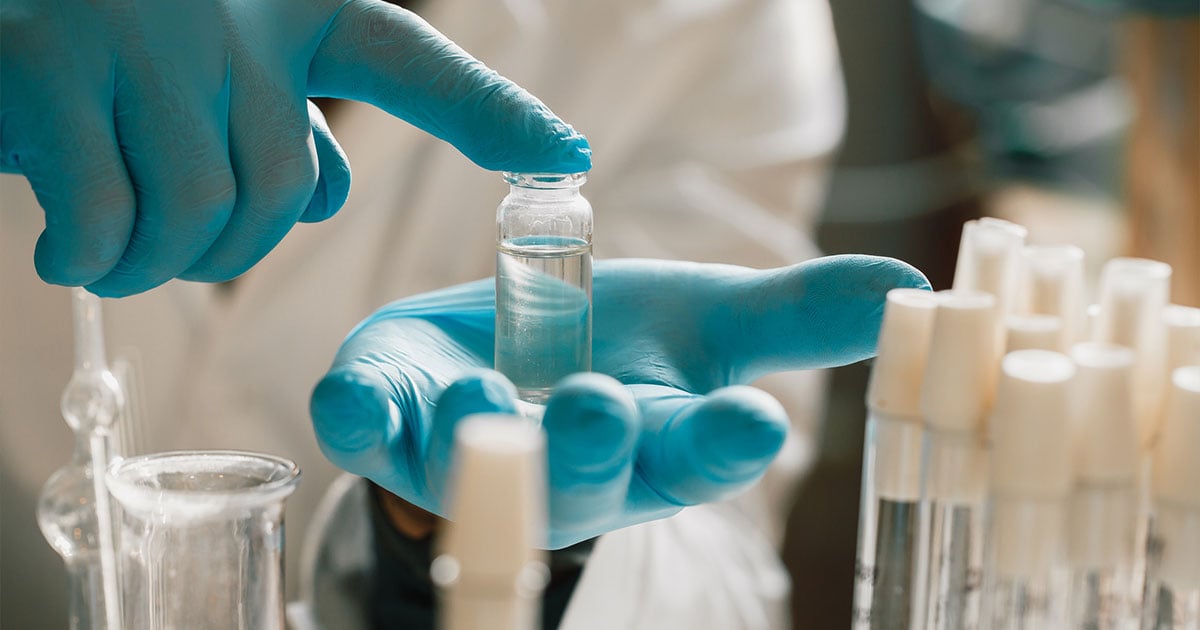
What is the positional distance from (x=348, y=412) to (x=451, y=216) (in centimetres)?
80

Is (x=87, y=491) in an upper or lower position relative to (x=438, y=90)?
lower

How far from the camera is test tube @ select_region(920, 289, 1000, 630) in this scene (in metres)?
0.40

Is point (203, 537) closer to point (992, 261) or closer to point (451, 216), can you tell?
point (992, 261)

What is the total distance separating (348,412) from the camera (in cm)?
46

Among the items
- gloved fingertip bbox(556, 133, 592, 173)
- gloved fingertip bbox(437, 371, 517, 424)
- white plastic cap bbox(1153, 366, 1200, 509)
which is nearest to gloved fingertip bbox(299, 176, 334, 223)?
gloved fingertip bbox(556, 133, 592, 173)

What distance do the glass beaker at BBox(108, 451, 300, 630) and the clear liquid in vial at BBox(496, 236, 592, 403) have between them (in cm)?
19

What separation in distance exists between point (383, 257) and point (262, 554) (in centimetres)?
79

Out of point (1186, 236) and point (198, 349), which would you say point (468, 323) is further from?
point (1186, 236)

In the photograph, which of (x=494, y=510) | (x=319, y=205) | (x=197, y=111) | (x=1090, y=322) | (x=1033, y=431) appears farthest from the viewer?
(x=319, y=205)

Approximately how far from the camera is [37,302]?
1.28 meters

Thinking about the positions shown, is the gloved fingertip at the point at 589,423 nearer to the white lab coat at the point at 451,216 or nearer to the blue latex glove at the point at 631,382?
the blue latex glove at the point at 631,382

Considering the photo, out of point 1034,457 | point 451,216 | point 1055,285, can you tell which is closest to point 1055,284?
point 1055,285

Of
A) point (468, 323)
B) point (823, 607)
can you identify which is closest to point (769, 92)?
point (468, 323)

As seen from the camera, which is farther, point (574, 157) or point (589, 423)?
point (574, 157)
